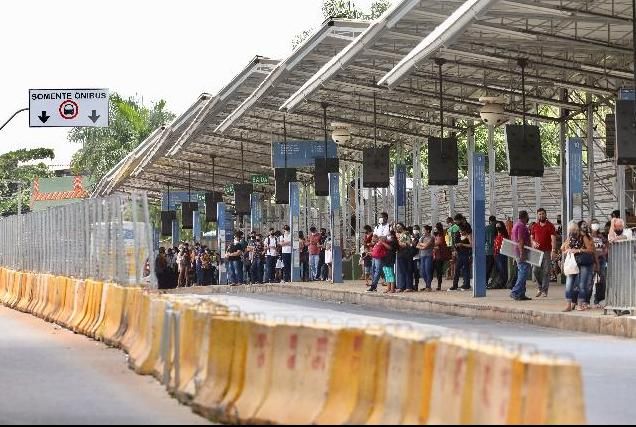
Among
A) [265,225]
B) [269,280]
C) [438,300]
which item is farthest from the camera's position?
[265,225]

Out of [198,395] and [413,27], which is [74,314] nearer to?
[413,27]

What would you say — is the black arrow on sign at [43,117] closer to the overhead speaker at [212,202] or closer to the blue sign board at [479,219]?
the overhead speaker at [212,202]

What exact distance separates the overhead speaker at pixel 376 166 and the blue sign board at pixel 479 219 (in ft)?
31.5

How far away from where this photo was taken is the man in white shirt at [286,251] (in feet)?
171

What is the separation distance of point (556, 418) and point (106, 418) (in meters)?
5.88

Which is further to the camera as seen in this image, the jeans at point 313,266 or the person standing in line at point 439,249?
the jeans at point 313,266

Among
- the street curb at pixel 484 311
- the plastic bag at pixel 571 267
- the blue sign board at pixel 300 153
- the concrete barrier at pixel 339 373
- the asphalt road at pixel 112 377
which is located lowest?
the asphalt road at pixel 112 377

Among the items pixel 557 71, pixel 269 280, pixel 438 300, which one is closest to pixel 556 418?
pixel 438 300

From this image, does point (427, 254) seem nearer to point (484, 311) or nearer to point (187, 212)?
point (484, 311)

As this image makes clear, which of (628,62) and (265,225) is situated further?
(265,225)

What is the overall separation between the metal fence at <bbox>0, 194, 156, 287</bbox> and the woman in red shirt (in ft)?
28.0

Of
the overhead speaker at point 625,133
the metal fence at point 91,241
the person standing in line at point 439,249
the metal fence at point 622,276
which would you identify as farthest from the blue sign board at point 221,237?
the metal fence at point 622,276

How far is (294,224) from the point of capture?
4938 centimetres

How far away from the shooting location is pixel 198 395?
13898mm
